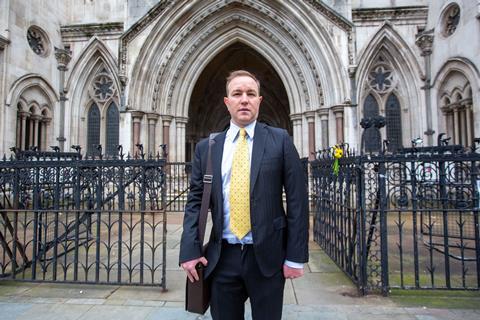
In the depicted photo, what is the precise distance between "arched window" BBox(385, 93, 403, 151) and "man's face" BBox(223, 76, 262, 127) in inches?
491

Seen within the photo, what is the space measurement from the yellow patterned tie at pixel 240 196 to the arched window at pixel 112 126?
43.7ft

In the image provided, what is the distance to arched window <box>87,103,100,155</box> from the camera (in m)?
14.2

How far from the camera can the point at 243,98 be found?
6.34 feet

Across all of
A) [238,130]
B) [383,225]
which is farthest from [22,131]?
[383,225]

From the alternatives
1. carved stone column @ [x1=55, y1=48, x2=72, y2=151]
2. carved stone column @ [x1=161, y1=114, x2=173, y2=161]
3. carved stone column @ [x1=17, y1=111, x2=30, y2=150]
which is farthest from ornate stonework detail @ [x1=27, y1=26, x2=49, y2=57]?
carved stone column @ [x1=161, y1=114, x2=173, y2=161]

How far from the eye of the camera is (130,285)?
406 cm

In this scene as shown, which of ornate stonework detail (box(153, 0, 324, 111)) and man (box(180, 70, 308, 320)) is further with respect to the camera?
ornate stonework detail (box(153, 0, 324, 111))

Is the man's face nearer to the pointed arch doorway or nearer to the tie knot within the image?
the tie knot

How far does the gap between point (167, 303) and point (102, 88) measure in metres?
12.6

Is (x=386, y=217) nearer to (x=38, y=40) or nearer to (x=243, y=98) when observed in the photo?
(x=243, y=98)

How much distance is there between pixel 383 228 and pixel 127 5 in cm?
1309

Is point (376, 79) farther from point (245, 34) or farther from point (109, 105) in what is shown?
point (109, 105)

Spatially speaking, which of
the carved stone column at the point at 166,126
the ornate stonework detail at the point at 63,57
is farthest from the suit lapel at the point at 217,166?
the ornate stonework detail at the point at 63,57

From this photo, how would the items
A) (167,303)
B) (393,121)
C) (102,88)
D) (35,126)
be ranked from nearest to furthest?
(167,303), (35,126), (393,121), (102,88)
